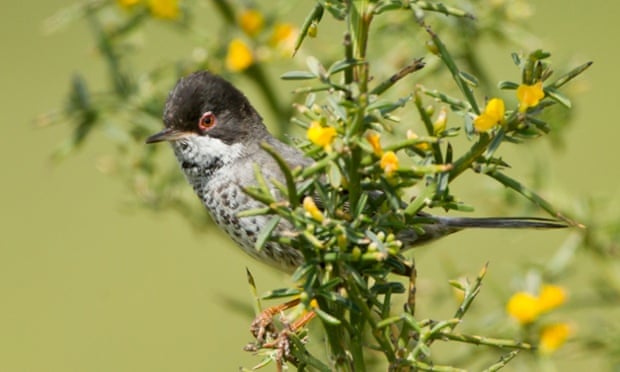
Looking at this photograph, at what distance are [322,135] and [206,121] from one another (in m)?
2.00

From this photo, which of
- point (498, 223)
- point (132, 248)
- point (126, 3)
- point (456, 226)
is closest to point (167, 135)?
point (126, 3)

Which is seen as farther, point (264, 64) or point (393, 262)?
point (264, 64)

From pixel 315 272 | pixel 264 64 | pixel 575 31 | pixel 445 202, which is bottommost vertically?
pixel 315 272

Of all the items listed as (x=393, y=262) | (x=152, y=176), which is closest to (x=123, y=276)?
(x=152, y=176)

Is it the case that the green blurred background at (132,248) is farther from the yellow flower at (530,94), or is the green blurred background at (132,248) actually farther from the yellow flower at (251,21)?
the yellow flower at (530,94)

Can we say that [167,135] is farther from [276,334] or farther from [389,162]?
[389,162]

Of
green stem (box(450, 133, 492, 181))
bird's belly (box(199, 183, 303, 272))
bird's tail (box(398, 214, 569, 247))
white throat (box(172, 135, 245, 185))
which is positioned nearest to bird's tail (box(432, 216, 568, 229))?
bird's tail (box(398, 214, 569, 247))

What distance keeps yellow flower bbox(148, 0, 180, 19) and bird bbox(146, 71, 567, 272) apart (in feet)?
1.27

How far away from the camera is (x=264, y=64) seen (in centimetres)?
434

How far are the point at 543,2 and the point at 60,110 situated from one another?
27.9 feet

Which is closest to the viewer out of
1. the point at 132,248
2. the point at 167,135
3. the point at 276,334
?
the point at 276,334

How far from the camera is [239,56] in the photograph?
13.7 feet

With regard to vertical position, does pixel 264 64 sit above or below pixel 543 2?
below

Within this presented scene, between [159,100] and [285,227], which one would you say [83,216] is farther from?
[285,227]
